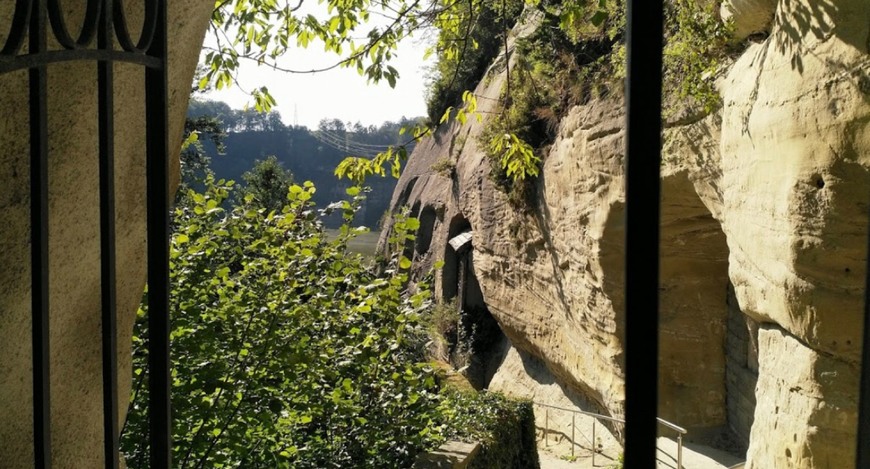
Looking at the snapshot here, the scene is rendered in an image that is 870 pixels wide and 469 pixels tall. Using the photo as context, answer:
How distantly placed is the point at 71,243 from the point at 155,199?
0.75ft

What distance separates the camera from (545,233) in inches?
388

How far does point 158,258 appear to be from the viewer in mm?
1172

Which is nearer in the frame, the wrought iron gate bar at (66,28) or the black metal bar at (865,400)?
the black metal bar at (865,400)

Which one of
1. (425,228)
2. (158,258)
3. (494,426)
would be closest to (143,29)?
(158,258)

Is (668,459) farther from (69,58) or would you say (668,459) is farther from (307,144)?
(307,144)

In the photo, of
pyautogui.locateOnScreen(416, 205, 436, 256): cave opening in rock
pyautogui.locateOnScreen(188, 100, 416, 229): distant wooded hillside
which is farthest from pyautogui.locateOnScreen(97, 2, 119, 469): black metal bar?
pyautogui.locateOnScreen(188, 100, 416, 229): distant wooded hillside

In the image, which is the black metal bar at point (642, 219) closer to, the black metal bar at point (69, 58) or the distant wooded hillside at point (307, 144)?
the black metal bar at point (69, 58)

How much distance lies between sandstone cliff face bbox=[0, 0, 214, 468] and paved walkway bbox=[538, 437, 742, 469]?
5620 millimetres

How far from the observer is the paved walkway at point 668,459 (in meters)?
7.09

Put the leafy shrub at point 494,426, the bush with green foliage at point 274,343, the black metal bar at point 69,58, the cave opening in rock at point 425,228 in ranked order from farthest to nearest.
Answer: the cave opening in rock at point 425,228
the leafy shrub at point 494,426
the bush with green foliage at point 274,343
the black metal bar at point 69,58

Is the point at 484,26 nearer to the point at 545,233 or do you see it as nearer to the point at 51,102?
the point at 545,233

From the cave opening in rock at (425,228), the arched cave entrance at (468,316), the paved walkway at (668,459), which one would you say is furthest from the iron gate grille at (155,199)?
the cave opening in rock at (425,228)

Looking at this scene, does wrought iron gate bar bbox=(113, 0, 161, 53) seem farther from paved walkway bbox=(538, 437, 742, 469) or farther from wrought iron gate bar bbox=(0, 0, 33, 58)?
paved walkway bbox=(538, 437, 742, 469)

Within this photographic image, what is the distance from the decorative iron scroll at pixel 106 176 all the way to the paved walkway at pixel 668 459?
5748 mm
